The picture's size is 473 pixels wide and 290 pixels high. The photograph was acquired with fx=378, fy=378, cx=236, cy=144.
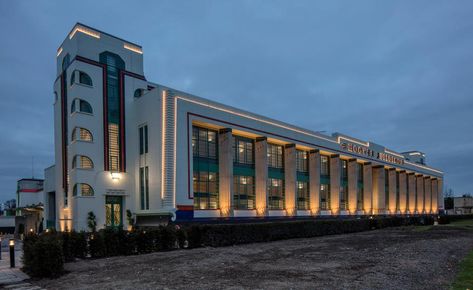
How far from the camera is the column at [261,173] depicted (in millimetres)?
38219

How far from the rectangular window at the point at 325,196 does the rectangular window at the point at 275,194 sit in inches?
334

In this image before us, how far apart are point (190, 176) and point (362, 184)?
34.3 meters

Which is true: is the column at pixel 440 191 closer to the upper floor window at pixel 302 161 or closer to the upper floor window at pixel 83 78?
the upper floor window at pixel 302 161

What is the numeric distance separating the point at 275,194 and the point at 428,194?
51.6 m

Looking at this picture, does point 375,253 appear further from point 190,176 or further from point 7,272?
point 190,176

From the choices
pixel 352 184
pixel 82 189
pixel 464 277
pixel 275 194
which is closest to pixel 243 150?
pixel 275 194

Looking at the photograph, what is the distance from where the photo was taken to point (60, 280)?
1134cm

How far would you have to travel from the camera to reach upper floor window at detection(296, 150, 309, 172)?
1806 inches

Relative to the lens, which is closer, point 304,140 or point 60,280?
point 60,280

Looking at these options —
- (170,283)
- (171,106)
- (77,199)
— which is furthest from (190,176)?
(170,283)

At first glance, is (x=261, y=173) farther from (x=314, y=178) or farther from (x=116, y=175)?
(x=116, y=175)

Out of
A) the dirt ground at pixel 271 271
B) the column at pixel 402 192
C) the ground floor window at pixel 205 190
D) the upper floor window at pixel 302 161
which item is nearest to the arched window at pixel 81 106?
the ground floor window at pixel 205 190

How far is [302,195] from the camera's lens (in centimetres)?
4575

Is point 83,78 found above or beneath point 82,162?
above
